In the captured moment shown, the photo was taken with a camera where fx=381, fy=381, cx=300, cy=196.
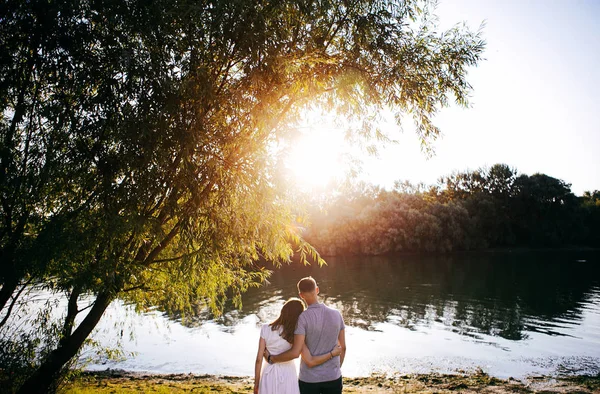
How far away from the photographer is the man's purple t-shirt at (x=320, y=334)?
4.34m

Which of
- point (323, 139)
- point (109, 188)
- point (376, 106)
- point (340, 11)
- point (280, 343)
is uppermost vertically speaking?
point (340, 11)

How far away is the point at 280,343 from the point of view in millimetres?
4387

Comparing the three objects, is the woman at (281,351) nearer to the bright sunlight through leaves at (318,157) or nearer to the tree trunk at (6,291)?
the bright sunlight through leaves at (318,157)

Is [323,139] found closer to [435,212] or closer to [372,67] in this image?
[372,67]

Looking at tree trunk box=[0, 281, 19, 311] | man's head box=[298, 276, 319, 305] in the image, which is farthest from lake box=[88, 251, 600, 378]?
man's head box=[298, 276, 319, 305]

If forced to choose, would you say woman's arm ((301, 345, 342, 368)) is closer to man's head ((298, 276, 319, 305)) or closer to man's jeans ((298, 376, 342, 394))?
man's jeans ((298, 376, 342, 394))

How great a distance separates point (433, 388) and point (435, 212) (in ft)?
186

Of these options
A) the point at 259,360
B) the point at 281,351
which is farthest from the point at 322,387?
the point at 259,360

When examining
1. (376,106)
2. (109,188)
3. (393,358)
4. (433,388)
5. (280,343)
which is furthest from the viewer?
(393,358)

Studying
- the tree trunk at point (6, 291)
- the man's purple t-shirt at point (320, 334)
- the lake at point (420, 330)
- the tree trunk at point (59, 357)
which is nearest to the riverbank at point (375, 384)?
the lake at point (420, 330)

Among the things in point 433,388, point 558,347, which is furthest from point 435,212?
point 433,388

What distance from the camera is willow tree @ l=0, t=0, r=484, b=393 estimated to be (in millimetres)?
5641

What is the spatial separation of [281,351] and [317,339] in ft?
1.48

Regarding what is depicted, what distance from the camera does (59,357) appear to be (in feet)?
23.3
